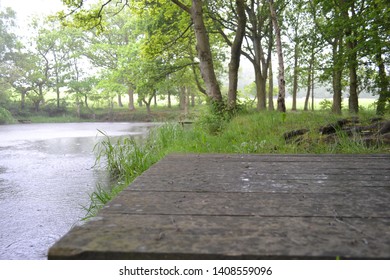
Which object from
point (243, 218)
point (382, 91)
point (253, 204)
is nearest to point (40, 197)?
point (253, 204)

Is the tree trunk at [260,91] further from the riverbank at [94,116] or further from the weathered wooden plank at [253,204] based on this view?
the weathered wooden plank at [253,204]

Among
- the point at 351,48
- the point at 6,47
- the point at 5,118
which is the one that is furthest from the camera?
the point at 6,47

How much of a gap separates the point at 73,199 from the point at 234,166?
332 cm

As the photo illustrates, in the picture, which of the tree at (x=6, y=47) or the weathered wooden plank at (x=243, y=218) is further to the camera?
the tree at (x=6, y=47)

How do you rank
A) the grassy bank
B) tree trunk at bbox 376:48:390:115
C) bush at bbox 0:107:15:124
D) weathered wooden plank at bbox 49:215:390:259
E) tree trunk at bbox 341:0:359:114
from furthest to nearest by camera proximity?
bush at bbox 0:107:15:124, tree trunk at bbox 376:48:390:115, tree trunk at bbox 341:0:359:114, the grassy bank, weathered wooden plank at bbox 49:215:390:259

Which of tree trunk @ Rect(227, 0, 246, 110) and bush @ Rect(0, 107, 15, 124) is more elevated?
tree trunk @ Rect(227, 0, 246, 110)

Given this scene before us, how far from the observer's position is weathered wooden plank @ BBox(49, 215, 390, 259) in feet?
3.15

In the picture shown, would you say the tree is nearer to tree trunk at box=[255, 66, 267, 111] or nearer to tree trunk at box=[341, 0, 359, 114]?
tree trunk at box=[255, 66, 267, 111]

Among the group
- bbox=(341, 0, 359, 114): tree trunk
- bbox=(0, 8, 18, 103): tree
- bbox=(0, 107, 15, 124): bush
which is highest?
bbox=(0, 8, 18, 103): tree

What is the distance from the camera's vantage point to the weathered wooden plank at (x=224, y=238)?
96 centimetres

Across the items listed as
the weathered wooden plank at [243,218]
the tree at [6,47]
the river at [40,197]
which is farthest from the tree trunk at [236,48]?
the tree at [6,47]

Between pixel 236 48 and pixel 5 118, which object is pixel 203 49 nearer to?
pixel 236 48

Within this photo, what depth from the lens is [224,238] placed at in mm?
1059

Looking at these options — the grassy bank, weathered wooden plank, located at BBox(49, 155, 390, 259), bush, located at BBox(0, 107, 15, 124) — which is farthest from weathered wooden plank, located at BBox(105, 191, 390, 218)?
bush, located at BBox(0, 107, 15, 124)
